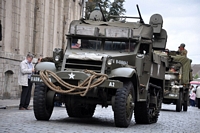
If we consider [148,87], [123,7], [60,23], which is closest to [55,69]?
[148,87]

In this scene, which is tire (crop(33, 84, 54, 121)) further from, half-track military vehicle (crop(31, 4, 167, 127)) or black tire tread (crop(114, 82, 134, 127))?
black tire tread (crop(114, 82, 134, 127))

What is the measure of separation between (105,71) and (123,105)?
3.10 feet

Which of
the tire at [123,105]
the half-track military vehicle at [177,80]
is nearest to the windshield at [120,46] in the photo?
A: the tire at [123,105]

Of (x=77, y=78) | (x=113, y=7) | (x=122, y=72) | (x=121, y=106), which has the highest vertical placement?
(x=113, y=7)

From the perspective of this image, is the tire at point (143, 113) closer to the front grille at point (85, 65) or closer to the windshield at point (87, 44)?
the windshield at point (87, 44)

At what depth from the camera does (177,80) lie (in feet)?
93.2

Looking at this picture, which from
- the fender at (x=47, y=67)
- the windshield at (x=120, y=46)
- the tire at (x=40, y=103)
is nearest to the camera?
the tire at (x=40, y=103)

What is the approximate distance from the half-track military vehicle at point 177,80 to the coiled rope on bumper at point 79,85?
45.2 feet

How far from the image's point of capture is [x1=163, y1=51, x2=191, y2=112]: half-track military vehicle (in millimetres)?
27344

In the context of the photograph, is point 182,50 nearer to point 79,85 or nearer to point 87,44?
point 87,44

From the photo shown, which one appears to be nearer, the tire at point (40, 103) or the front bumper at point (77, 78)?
the front bumper at point (77, 78)

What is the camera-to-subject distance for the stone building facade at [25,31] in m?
27.8

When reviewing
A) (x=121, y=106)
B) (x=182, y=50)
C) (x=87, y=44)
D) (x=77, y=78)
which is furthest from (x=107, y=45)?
(x=182, y=50)

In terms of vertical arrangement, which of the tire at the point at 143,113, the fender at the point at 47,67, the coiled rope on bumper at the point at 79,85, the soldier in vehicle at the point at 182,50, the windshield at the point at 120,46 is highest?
the soldier in vehicle at the point at 182,50
